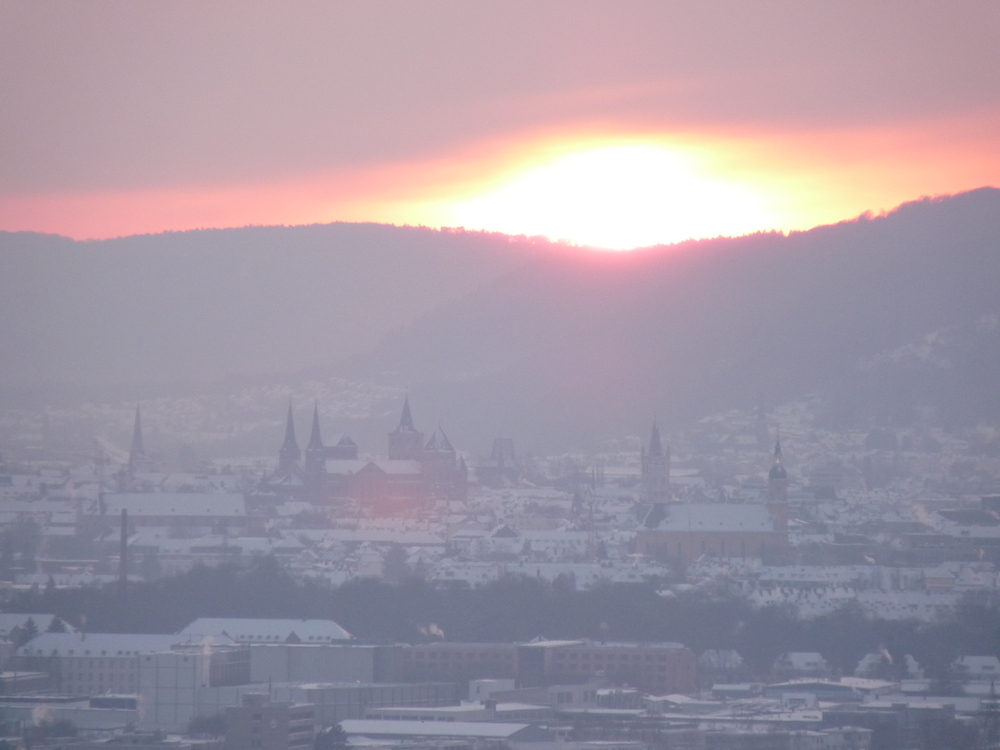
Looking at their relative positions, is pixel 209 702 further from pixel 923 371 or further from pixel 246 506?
pixel 923 371

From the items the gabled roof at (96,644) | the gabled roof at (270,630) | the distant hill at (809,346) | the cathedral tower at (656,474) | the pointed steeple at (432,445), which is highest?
the distant hill at (809,346)

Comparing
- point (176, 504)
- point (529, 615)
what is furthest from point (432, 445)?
point (529, 615)

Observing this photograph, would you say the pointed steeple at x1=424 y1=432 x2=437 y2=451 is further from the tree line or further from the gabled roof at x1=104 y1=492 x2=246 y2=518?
the tree line

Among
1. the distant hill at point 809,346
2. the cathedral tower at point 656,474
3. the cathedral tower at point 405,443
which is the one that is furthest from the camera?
the distant hill at point 809,346

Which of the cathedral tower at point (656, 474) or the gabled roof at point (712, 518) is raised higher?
the cathedral tower at point (656, 474)

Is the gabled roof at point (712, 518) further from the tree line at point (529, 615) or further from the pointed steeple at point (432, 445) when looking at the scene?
the pointed steeple at point (432, 445)

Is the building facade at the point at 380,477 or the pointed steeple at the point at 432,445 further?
the pointed steeple at the point at 432,445

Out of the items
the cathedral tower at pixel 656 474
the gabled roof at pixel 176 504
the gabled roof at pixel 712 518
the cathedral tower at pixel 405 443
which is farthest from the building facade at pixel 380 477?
the gabled roof at pixel 712 518

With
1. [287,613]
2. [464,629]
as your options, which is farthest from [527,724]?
[287,613]
